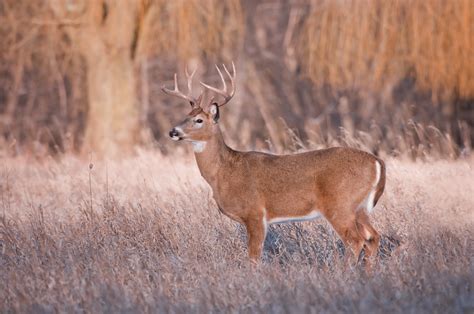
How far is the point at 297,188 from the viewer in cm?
842

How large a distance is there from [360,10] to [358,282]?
354 inches

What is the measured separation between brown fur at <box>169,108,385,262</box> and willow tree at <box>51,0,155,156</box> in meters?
7.04

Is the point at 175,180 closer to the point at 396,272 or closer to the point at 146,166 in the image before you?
the point at 146,166

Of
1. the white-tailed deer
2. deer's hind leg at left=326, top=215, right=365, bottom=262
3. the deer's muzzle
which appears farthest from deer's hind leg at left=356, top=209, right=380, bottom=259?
the deer's muzzle

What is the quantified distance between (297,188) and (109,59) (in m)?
8.02

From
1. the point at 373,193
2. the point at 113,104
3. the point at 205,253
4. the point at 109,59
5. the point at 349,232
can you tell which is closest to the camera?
the point at 349,232

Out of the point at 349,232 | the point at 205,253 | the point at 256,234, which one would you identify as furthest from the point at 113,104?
the point at 349,232

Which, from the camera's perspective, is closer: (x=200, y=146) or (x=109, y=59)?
(x=200, y=146)

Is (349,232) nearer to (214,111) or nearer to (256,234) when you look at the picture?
(256,234)

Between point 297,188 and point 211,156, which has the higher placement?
point 211,156

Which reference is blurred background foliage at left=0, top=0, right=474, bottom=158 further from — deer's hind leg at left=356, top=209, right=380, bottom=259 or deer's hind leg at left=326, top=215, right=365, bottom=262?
deer's hind leg at left=326, top=215, right=365, bottom=262

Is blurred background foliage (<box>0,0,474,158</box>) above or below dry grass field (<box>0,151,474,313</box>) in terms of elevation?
above

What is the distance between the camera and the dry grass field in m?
6.71

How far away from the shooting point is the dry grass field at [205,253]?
6715 mm
